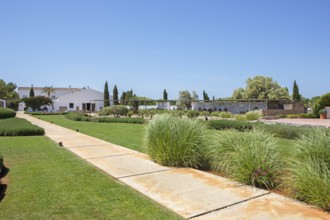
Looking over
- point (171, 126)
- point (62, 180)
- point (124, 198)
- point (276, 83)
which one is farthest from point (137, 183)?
point (276, 83)

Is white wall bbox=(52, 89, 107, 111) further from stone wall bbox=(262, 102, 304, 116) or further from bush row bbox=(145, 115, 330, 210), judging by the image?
bush row bbox=(145, 115, 330, 210)

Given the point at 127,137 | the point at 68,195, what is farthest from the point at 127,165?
the point at 127,137

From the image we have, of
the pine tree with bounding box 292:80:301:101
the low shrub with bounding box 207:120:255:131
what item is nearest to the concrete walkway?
the low shrub with bounding box 207:120:255:131

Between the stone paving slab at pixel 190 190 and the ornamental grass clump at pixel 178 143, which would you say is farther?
the ornamental grass clump at pixel 178 143

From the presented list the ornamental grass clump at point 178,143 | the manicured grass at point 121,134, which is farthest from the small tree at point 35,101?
the ornamental grass clump at point 178,143

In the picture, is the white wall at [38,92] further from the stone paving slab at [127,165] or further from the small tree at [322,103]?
the stone paving slab at [127,165]

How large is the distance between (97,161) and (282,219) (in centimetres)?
449

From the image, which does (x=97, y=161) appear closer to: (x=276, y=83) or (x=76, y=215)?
(x=76, y=215)

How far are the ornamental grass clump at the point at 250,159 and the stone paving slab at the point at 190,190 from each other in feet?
Answer: 0.77

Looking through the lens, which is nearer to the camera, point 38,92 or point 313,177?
point 313,177

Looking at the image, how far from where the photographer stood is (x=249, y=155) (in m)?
4.79

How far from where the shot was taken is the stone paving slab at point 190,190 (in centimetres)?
369

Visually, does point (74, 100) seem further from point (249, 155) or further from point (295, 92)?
point (249, 155)

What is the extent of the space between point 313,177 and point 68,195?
3470mm
